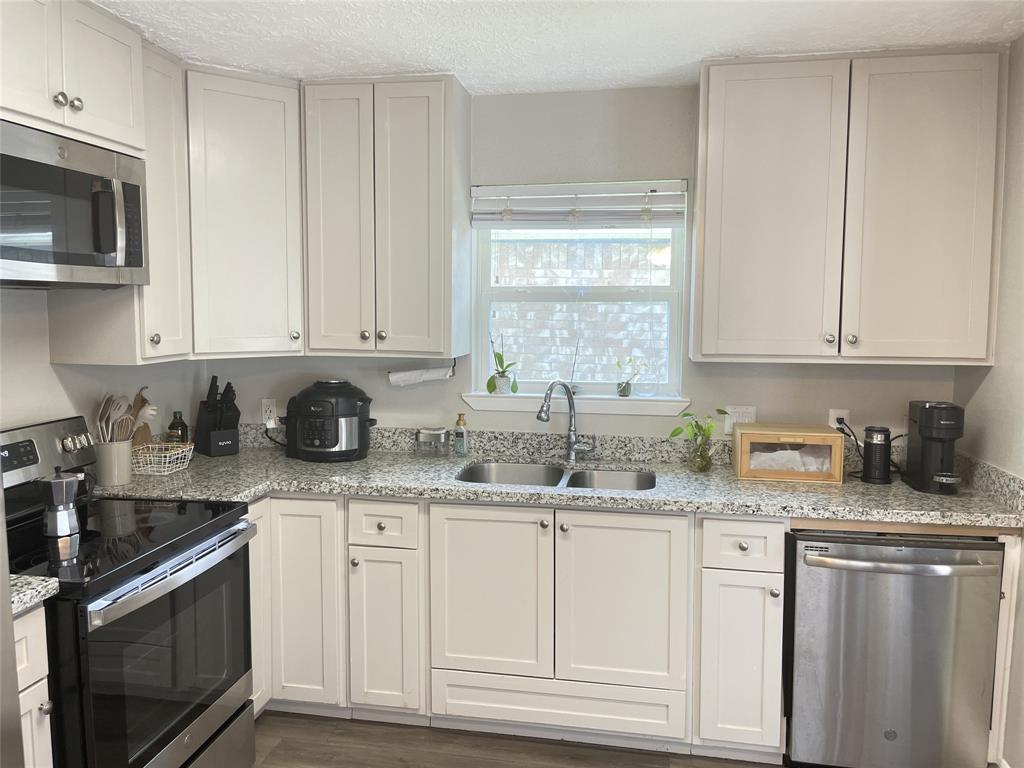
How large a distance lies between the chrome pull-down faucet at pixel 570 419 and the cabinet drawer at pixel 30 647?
1726mm

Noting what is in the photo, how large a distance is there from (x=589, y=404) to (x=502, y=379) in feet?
1.23

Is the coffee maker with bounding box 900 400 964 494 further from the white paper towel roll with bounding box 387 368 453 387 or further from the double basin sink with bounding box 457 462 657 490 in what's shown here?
the white paper towel roll with bounding box 387 368 453 387

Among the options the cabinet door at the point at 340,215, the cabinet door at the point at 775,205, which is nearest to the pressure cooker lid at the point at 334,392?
the cabinet door at the point at 340,215

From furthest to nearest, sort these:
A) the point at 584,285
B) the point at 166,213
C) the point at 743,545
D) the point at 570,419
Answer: the point at 584,285 < the point at 570,419 < the point at 166,213 < the point at 743,545

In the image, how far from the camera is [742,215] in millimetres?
2615

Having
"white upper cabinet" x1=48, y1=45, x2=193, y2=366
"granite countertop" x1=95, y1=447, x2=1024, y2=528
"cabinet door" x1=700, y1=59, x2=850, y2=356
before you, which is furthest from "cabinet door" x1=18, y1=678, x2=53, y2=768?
"cabinet door" x1=700, y1=59, x2=850, y2=356

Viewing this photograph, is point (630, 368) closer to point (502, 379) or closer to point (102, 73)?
point (502, 379)

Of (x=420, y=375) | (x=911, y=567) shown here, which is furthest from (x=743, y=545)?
(x=420, y=375)

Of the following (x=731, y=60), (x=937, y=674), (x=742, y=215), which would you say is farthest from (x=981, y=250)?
(x=937, y=674)

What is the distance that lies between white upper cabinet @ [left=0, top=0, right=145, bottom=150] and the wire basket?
41.8 inches

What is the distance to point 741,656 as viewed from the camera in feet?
8.10

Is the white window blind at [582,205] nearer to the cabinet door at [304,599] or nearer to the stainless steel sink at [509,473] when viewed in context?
the stainless steel sink at [509,473]

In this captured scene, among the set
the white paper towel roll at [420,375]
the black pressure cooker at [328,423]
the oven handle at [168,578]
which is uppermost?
the white paper towel roll at [420,375]

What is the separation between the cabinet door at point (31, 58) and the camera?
1879 mm
